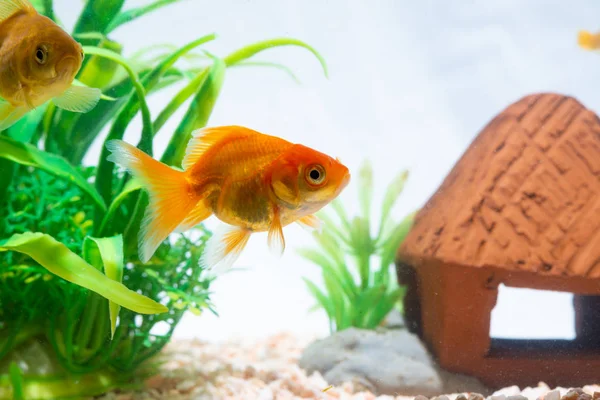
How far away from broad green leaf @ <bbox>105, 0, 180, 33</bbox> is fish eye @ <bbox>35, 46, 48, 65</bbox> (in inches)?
59.3

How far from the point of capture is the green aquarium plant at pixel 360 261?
2869 mm

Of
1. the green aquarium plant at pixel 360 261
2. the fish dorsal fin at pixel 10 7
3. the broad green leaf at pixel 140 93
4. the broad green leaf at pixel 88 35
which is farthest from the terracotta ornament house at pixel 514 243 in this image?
the fish dorsal fin at pixel 10 7

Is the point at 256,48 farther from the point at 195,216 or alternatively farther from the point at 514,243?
the point at 514,243

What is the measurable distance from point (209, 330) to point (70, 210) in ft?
4.41

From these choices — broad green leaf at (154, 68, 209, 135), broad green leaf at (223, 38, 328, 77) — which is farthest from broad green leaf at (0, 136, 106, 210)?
broad green leaf at (223, 38, 328, 77)

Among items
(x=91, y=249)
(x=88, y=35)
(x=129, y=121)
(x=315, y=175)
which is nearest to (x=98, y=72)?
(x=88, y=35)

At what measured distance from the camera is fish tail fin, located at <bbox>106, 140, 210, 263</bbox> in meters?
1.05

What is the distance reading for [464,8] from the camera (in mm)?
3100

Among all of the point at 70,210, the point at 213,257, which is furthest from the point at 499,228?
the point at 70,210

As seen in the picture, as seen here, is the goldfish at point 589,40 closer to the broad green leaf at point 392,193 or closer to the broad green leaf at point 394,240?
the broad green leaf at point 392,193

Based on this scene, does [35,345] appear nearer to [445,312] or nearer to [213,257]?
[213,257]

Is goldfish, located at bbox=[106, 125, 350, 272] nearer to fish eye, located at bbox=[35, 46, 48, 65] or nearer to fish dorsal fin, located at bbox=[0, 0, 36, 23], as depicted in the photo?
fish eye, located at bbox=[35, 46, 48, 65]

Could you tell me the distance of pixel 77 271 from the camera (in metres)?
1.45

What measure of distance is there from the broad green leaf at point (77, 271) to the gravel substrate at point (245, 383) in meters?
0.78
